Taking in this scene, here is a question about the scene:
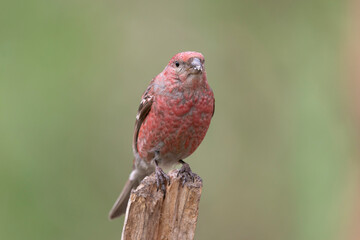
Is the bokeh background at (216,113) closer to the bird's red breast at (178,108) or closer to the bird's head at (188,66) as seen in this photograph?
the bird's red breast at (178,108)

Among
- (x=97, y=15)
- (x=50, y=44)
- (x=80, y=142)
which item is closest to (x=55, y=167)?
(x=80, y=142)

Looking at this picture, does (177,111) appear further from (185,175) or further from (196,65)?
(185,175)

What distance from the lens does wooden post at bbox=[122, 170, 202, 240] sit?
379 centimetres

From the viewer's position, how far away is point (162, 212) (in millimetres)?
4012

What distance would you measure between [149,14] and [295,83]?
2.04 metres

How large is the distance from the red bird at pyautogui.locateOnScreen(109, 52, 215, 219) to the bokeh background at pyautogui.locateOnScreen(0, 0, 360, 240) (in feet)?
4.83

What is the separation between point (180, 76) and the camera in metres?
4.78

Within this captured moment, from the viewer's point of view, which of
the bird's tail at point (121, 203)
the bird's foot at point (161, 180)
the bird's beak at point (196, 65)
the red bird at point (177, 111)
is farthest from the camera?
the bird's tail at point (121, 203)

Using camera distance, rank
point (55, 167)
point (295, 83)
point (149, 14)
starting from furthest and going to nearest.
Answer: point (149, 14)
point (295, 83)
point (55, 167)

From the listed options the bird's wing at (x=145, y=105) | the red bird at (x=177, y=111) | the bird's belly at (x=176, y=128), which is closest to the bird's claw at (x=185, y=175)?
the red bird at (x=177, y=111)

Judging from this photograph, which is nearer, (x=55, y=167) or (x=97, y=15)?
(x=55, y=167)

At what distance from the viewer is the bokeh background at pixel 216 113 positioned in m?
5.93

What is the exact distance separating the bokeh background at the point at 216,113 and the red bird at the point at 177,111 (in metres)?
1.47

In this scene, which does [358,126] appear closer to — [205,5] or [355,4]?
[355,4]
